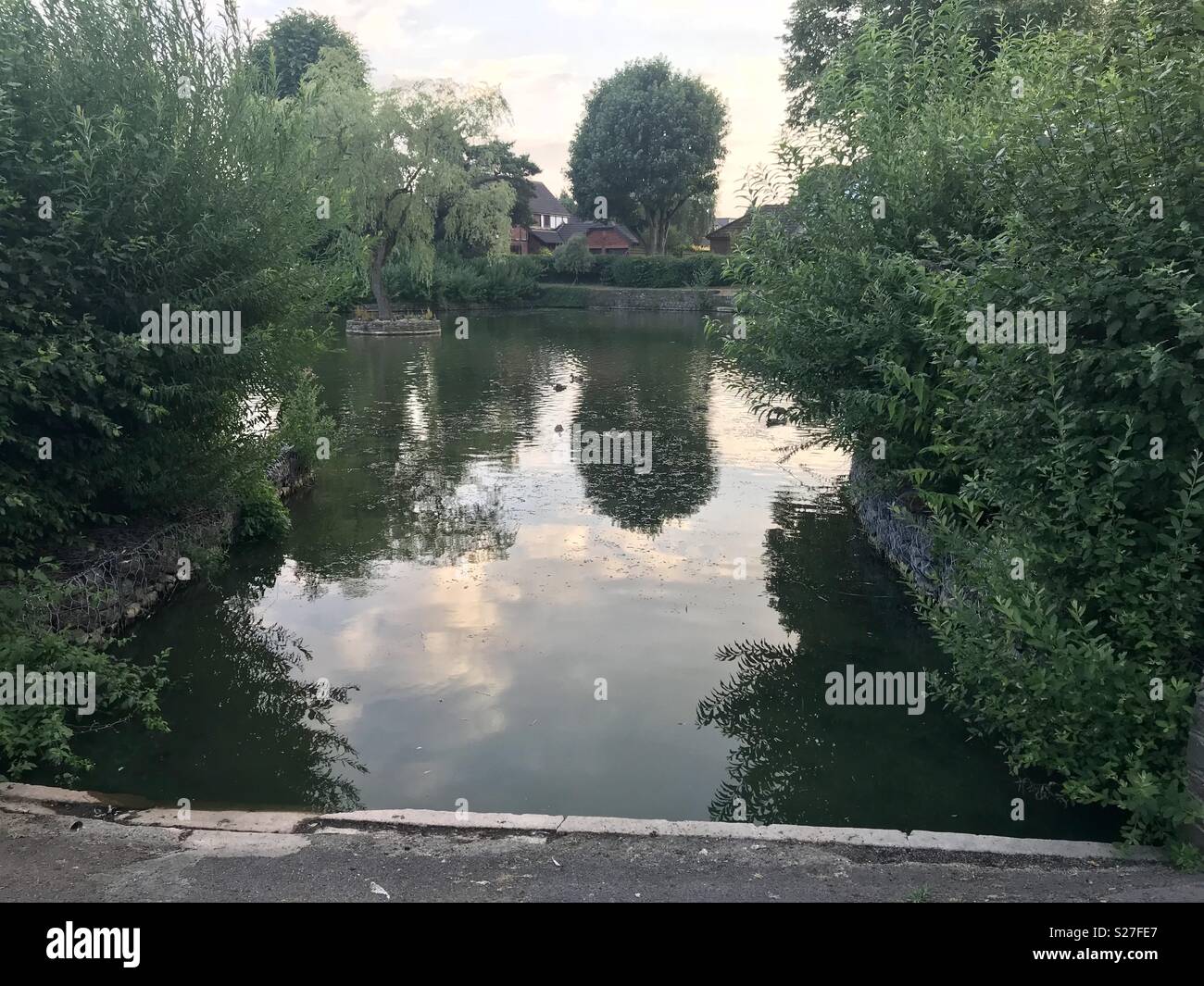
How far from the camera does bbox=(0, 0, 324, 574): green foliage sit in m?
8.45

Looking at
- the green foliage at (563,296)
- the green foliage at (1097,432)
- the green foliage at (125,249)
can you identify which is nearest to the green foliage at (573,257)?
the green foliage at (563,296)

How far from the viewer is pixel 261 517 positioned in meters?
13.6

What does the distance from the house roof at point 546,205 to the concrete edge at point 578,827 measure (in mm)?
82519

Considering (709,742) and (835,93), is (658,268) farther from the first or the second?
(709,742)

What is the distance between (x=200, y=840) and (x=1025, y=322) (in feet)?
21.2

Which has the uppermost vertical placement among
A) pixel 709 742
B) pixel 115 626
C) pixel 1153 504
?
pixel 1153 504

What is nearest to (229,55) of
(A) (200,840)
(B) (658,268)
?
(A) (200,840)

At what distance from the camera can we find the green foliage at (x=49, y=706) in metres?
6.90

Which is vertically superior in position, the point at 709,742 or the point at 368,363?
the point at 368,363

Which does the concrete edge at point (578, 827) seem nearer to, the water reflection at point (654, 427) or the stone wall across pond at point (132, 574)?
the stone wall across pond at point (132, 574)

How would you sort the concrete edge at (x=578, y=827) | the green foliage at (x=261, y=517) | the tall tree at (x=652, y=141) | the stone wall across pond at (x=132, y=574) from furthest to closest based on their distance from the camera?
the tall tree at (x=652, y=141) < the green foliage at (x=261, y=517) < the stone wall across pond at (x=132, y=574) < the concrete edge at (x=578, y=827)

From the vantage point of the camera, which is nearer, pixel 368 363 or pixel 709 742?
pixel 709 742

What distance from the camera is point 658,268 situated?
64312 millimetres

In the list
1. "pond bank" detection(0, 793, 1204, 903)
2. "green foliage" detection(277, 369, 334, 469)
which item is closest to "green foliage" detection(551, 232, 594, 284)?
"green foliage" detection(277, 369, 334, 469)
